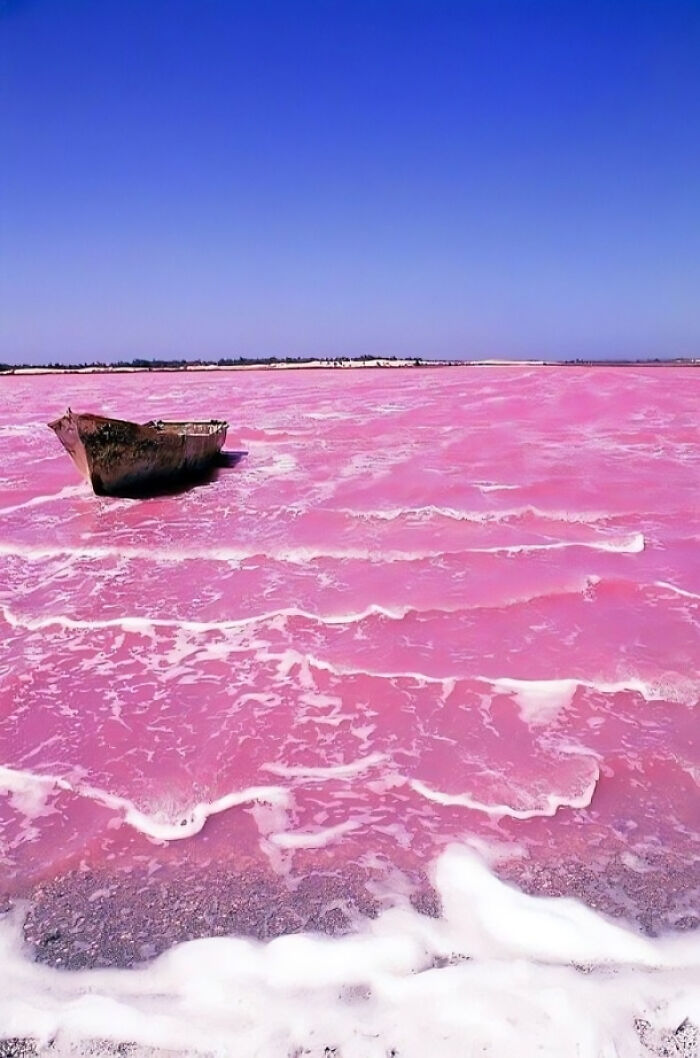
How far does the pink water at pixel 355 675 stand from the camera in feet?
10.3

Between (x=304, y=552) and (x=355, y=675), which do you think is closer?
(x=355, y=675)

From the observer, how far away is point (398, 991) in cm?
235

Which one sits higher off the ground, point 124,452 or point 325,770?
point 124,452

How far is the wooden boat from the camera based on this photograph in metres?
8.78

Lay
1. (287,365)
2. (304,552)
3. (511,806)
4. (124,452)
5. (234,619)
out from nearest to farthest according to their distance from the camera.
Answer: (511,806), (234,619), (304,552), (124,452), (287,365)

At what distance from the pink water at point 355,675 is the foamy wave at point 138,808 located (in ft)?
0.04

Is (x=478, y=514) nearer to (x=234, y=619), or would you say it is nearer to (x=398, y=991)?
(x=234, y=619)

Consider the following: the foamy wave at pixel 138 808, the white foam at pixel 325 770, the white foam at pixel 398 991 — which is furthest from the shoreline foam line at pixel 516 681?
the white foam at pixel 398 991

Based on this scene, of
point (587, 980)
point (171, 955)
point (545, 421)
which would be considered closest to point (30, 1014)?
point (171, 955)

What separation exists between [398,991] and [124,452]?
7807 mm

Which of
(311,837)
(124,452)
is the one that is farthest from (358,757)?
(124,452)

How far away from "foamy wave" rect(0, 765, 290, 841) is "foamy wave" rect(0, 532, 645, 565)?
132 inches

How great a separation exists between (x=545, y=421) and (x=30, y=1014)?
49.6 feet

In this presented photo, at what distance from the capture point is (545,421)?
1583 cm
